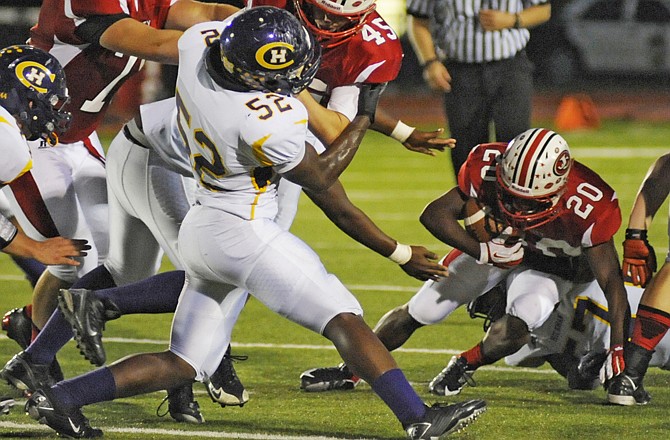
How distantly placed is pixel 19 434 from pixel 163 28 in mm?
1531

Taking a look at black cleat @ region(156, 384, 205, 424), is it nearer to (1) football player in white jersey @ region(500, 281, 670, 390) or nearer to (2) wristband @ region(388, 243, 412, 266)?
(2) wristband @ region(388, 243, 412, 266)

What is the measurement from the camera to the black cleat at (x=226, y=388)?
14.2ft

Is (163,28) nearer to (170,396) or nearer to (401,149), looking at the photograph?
(170,396)

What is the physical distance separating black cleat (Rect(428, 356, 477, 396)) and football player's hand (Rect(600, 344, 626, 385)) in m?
0.48

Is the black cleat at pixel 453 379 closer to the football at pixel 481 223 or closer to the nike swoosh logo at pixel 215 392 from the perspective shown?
the football at pixel 481 223

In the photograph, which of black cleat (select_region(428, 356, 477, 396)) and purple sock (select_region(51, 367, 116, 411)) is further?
black cleat (select_region(428, 356, 477, 396))

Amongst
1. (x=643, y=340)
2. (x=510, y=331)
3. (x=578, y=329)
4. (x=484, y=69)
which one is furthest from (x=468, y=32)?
(x=643, y=340)

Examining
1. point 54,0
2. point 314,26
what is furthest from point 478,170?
point 54,0

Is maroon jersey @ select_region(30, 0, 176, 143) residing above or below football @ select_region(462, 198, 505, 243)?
above

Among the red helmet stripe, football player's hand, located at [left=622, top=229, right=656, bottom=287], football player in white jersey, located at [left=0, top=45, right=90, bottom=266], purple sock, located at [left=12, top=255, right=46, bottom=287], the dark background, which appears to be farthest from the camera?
the dark background

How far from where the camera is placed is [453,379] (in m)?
4.57

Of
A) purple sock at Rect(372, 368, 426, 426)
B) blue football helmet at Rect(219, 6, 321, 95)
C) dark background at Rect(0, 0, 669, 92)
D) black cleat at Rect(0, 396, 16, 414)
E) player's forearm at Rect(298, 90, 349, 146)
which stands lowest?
dark background at Rect(0, 0, 669, 92)

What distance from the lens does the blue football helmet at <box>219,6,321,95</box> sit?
363 cm

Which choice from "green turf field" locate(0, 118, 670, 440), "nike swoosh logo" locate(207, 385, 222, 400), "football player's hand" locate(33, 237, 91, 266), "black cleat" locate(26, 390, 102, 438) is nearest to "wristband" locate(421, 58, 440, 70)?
"green turf field" locate(0, 118, 670, 440)
